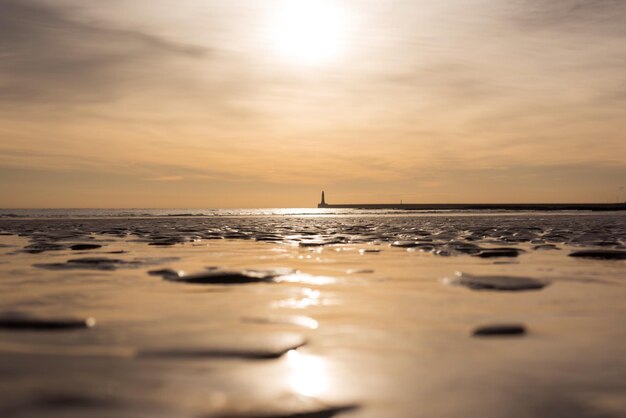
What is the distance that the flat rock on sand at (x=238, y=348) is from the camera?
3.86m

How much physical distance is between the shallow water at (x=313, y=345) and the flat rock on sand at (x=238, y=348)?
2 centimetres

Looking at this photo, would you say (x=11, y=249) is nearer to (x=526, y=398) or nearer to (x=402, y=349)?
(x=402, y=349)

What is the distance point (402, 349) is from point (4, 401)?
2.56 metres

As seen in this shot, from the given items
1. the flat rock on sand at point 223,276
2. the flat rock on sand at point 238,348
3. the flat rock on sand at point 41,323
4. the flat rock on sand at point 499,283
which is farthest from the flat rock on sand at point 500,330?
the flat rock on sand at point 223,276

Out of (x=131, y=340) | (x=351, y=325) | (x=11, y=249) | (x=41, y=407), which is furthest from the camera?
(x=11, y=249)

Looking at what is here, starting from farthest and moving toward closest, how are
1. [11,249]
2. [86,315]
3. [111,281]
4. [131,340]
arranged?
[11,249], [111,281], [86,315], [131,340]

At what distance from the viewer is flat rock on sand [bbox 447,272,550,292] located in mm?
7090

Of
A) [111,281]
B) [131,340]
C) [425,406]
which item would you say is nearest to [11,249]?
[111,281]

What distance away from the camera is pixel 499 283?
738 centimetres

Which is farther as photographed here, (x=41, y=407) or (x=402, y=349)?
(x=402, y=349)

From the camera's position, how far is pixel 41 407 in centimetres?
279

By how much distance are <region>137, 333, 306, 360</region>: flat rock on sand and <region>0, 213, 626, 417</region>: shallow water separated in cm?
2

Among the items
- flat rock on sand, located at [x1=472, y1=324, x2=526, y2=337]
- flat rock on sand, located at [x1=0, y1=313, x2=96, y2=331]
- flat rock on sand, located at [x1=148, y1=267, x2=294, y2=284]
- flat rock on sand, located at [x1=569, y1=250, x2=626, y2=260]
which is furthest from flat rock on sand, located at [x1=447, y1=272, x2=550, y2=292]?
flat rock on sand, located at [x1=0, y1=313, x2=96, y2=331]

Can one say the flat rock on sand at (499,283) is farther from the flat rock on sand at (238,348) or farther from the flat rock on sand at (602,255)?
the flat rock on sand at (602,255)
